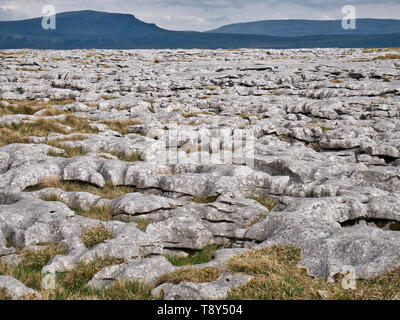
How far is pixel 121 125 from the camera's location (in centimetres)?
3006

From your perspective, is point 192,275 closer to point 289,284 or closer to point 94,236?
point 289,284

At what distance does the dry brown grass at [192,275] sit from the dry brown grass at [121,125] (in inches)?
791

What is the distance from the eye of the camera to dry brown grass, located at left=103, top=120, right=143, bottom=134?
28.6 m

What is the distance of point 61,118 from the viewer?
100 feet

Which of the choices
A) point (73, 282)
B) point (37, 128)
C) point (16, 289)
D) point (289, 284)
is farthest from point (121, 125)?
point (289, 284)

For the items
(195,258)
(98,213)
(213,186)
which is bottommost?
(195,258)

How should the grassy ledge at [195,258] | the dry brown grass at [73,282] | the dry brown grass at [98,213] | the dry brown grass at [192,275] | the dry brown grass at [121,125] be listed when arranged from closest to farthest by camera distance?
the dry brown grass at [73,282]
the dry brown grass at [192,275]
the grassy ledge at [195,258]
the dry brown grass at [98,213]
the dry brown grass at [121,125]

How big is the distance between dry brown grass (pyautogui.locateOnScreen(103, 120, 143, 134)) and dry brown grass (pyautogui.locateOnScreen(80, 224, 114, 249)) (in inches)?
675

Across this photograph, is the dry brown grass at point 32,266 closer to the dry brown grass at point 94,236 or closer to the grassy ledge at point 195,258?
the dry brown grass at point 94,236

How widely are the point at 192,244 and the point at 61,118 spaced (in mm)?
22506

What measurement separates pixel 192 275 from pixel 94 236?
12.7ft

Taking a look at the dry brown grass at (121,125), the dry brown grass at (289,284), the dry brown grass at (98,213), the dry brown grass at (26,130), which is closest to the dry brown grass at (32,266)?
the dry brown grass at (98,213)

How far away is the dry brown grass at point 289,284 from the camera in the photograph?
8.20 meters
